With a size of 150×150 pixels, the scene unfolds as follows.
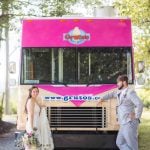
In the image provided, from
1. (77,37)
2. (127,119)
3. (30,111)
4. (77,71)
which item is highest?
(77,37)

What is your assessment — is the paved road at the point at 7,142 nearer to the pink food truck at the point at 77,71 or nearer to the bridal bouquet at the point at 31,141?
the pink food truck at the point at 77,71

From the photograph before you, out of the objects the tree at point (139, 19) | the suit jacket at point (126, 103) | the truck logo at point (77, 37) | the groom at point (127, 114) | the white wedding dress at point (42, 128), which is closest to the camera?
the white wedding dress at point (42, 128)

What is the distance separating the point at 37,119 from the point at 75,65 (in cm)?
220

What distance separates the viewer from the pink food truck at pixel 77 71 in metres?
12.3

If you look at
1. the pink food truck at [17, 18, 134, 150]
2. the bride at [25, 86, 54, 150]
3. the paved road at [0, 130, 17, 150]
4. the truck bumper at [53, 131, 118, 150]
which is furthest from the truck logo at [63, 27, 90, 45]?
the paved road at [0, 130, 17, 150]

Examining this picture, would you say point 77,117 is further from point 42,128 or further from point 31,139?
point 31,139

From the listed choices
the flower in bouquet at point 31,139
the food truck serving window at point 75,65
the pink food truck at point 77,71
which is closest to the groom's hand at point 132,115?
the pink food truck at point 77,71

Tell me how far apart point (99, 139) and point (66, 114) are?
35.6 inches

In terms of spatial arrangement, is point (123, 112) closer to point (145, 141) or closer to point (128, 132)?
point (128, 132)

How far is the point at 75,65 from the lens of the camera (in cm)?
1248

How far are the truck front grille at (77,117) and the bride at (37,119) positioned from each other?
4.66ft

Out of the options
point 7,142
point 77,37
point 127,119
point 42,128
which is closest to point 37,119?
point 42,128

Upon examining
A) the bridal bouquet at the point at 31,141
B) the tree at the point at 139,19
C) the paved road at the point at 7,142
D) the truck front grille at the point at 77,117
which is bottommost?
the paved road at the point at 7,142

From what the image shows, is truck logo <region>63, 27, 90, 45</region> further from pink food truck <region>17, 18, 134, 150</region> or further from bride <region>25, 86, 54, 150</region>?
bride <region>25, 86, 54, 150</region>
